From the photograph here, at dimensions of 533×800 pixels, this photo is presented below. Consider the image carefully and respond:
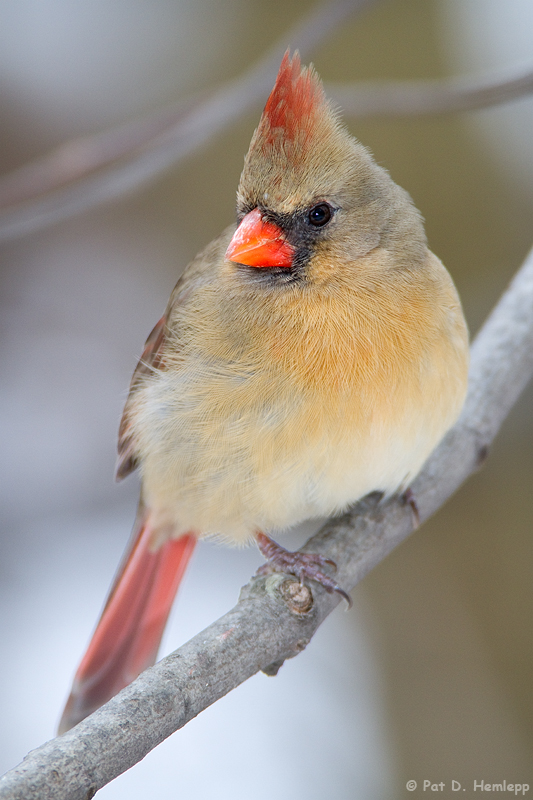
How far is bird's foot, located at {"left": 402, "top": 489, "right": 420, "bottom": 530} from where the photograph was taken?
84.9 inches

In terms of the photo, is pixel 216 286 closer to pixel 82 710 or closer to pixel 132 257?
pixel 82 710

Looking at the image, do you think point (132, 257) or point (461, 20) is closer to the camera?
point (461, 20)

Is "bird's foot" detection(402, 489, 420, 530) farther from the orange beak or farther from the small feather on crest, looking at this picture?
the small feather on crest

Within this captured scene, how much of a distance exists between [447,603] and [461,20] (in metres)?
2.97

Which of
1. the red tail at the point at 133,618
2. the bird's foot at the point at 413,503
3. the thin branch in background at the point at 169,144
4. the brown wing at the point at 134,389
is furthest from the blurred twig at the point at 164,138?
the bird's foot at the point at 413,503

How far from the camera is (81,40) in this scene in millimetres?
4496

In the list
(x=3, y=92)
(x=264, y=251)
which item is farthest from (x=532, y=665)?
(x=3, y=92)

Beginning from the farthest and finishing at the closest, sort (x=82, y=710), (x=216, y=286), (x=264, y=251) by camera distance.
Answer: (x=82, y=710) < (x=216, y=286) < (x=264, y=251)

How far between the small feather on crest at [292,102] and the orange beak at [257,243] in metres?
0.19

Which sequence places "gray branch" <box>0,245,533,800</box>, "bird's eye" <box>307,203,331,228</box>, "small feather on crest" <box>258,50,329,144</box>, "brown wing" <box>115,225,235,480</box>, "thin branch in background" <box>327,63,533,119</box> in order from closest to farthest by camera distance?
"gray branch" <box>0,245,533,800</box> < "small feather on crest" <box>258,50,329,144</box> < "bird's eye" <box>307,203,331,228</box> < "thin branch in background" <box>327,63,533,119</box> < "brown wing" <box>115,225,235,480</box>

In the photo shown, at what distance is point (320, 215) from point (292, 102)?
26cm

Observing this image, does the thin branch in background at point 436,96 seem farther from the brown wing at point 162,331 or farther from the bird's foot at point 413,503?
the bird's foot at point 413,503

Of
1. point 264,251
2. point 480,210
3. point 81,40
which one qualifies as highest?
point 81,40

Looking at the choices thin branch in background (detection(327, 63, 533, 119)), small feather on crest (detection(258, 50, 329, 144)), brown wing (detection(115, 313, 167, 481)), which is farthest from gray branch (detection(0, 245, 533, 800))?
small feather on crest (detection(258, 50, 329, 144))
